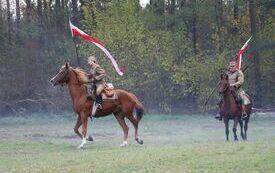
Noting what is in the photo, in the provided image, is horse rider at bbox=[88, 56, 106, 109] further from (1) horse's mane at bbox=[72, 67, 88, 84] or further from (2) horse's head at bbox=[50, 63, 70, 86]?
(2) horse's head at bbox=[50, 63, 70, 86]

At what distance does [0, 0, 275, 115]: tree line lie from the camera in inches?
1652

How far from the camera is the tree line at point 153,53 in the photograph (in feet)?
138

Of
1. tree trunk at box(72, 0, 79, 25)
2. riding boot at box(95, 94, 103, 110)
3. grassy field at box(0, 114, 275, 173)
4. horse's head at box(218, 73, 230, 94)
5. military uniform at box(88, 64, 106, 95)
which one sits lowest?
grassy field at box(0, 114, 275, 173)

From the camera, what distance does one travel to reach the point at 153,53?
43.8 metres

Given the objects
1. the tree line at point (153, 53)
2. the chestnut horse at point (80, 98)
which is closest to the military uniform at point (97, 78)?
the chestnut horse at point (80, 98)

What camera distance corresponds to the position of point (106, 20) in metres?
43.0

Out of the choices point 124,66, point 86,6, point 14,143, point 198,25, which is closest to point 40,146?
point 14,143

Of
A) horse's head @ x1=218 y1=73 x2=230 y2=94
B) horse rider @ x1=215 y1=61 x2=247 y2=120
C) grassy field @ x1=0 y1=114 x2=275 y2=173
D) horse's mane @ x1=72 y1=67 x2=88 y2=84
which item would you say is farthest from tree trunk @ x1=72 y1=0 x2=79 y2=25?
horse's mane @ x1=72 y1=67 x2=88 y2=84

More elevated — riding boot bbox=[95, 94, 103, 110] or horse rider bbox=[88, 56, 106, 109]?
horse rider bbox=[88, 56, 106, 109]

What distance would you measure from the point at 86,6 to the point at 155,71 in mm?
7086

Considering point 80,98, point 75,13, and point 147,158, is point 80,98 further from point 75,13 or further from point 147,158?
point 75,13

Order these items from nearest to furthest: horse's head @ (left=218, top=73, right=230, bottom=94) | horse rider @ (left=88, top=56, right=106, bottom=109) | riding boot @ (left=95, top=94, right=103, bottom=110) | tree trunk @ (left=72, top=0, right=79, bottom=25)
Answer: horse rider @ (left=88, top=56, right=106, bottom=109), riding boot @ (left=95, top=94, right=103, bottom=110), horse's head @ (left=218, top=73, right=230, bottom=94), tree trunk @ (left=72, top=0, right=79, bottom=25)

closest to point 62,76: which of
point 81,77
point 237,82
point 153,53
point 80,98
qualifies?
point 81,77

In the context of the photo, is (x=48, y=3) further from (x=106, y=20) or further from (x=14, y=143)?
(x=14, y=143)
